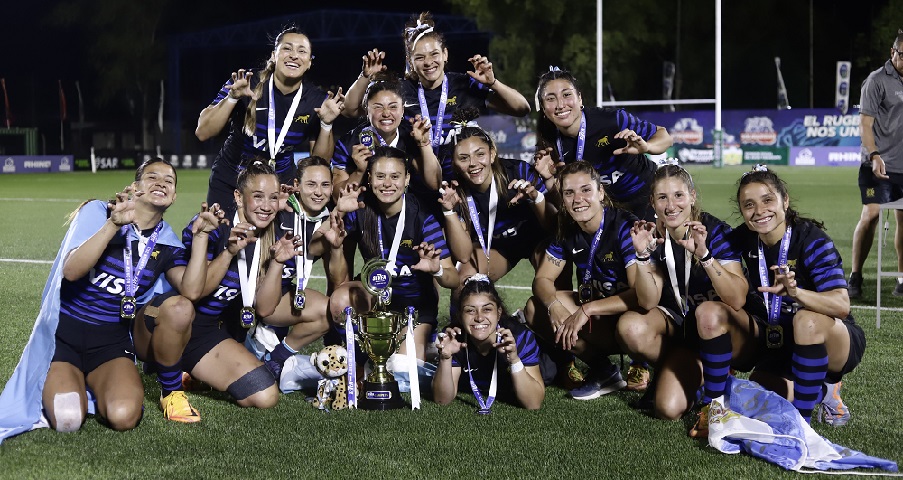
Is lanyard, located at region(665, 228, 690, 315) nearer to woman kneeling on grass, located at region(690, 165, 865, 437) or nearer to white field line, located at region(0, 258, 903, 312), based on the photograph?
woman kneeling on grass, located at region(690, 165, 865, 437)

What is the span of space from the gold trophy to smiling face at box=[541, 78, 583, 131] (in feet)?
4.12

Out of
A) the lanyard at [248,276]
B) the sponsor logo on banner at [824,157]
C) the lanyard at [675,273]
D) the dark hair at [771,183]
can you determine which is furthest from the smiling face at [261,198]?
the sponsor logo on banner at [824,157]

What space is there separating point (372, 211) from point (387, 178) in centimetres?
26

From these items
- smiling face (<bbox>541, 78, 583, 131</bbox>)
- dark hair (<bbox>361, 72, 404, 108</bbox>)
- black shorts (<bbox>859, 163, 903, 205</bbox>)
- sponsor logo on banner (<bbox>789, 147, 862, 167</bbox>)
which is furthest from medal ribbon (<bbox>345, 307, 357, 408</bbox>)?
sponsor logo on banner (<bbox>789, 147, 862, 167</bbox>)

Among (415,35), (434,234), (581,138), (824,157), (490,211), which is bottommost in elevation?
(434,234)

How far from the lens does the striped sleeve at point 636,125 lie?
5418 millimetres

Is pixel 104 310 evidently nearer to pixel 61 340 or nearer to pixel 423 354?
pixel 61 340

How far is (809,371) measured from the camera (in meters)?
4.04

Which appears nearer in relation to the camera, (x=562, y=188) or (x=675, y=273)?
(x=675, y=273)

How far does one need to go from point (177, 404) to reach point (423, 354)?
132 cm

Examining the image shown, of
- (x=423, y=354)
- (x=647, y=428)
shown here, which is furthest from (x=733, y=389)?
(x=423, y=354)

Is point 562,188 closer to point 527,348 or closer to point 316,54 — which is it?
point 527,348

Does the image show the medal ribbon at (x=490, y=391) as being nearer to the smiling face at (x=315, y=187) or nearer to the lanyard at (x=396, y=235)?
the lanyard at (x=396, y=235)

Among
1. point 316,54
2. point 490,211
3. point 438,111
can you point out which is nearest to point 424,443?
point 490,211
